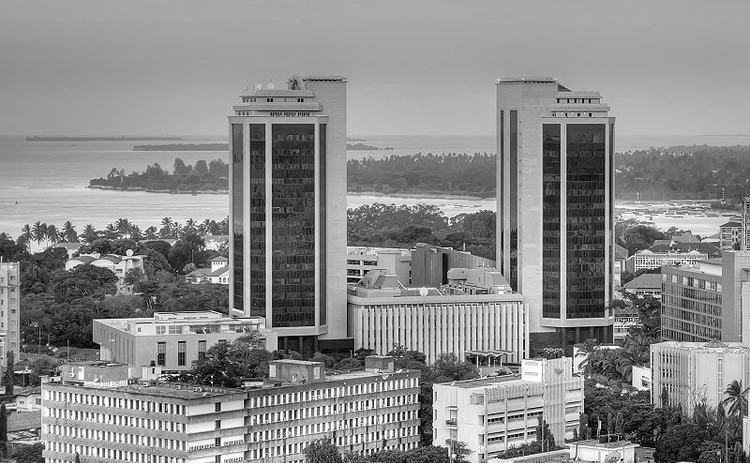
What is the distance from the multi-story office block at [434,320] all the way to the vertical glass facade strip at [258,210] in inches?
102

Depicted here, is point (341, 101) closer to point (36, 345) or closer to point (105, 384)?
point (36, 345)

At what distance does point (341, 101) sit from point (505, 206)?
6426 mm

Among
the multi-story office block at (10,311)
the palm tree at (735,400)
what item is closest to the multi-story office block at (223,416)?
the palm tree at (735,400)

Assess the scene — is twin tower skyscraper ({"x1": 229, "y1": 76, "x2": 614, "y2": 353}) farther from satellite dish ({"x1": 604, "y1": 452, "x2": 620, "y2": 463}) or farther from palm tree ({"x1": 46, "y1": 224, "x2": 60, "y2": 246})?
palm tree ({"x1": 46, "y1": 224, "x2": 60, "y2": 246})

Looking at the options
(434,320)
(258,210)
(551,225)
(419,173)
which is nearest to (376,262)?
(551,225)

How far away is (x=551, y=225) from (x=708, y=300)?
6.42 metres

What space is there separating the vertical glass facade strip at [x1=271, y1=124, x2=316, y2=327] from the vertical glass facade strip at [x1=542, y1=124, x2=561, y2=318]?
693 centimetres

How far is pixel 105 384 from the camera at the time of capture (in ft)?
137

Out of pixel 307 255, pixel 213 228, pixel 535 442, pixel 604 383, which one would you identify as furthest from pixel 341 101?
pixel 213 228

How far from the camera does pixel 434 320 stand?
54844 millimetres

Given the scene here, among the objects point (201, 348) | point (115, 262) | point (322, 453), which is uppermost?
point (115, 262)

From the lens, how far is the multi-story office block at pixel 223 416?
40.1 meters

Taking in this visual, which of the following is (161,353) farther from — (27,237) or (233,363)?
(27,237)

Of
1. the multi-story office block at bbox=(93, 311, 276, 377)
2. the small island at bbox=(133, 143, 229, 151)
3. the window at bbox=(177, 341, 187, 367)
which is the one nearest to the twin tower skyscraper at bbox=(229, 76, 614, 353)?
the multi-story office block at bbox=(93, 311, 276, 377)
